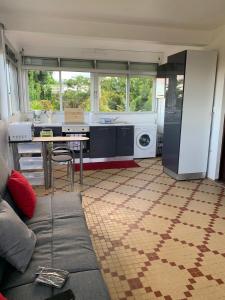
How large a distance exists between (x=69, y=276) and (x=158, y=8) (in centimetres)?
316

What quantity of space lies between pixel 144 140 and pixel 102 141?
1056mm

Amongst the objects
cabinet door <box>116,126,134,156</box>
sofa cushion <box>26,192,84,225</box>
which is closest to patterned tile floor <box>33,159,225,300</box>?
sofa cushion <box>26,192,84,225</box>

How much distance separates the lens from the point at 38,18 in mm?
3369

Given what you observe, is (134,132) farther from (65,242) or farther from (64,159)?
(65,242)

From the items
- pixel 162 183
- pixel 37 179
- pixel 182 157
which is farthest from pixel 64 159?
pixel 182 157

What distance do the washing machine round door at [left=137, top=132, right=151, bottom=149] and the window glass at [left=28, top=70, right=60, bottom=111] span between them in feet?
6.67

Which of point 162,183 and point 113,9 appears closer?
point 113,9

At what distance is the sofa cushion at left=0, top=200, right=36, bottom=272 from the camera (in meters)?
1.30

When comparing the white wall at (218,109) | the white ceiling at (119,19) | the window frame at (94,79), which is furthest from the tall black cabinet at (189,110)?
the window frame at (94,79)

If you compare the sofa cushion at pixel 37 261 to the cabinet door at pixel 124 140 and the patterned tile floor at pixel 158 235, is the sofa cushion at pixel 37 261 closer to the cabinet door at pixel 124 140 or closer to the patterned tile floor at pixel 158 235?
the patterned tile floor at pixel 158 235

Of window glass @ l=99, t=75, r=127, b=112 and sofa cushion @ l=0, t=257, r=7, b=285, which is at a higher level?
window glass @ l=99, t=75, r=127, b=112

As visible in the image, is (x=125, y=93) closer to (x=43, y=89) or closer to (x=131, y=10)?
(x=43, y=89)

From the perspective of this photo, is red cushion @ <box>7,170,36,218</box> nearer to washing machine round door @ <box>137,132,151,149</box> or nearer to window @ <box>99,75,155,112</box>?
washing machine round door @ <box>137,132,151,149</box>

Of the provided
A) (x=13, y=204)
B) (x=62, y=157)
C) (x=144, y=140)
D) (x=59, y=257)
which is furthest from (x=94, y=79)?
(x=59, y=257)
